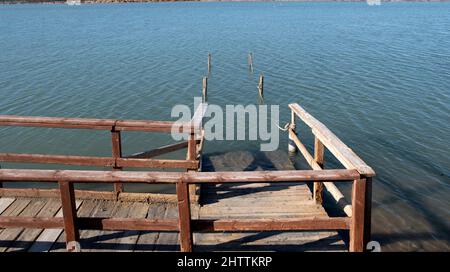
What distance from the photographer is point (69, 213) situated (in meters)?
5.04

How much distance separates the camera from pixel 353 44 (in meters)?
41.4

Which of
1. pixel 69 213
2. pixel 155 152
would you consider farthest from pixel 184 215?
pixel 155 152

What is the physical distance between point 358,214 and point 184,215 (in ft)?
7.22

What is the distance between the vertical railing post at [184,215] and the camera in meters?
4.90

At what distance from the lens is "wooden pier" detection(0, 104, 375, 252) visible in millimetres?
4879

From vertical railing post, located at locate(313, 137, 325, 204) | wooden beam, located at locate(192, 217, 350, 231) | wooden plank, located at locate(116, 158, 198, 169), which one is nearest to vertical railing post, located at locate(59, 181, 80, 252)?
wooden beam, located at locate(192, 217, 350, 231)

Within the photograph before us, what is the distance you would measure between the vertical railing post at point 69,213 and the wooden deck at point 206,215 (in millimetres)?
608

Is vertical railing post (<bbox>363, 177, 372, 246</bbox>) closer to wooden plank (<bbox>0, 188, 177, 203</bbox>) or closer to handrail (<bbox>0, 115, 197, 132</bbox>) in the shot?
handrail (<bbox>0, 115, 197, 132</bbox>)

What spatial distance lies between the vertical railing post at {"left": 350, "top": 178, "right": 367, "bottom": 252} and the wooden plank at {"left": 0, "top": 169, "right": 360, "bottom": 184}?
0.15 metres

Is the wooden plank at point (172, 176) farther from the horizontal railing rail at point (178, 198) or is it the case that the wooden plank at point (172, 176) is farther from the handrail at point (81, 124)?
the handrail at point (81, 124)

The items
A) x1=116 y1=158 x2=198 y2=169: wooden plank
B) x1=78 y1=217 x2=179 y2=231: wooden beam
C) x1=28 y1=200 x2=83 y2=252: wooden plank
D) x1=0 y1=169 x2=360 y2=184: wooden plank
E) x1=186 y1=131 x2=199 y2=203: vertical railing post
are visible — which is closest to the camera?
x1=0 y1=169 x2=360 y2=184: wooden plank

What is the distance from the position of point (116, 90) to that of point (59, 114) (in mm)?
5291

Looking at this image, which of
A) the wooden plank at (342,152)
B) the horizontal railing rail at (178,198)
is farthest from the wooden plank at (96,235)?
the wooden plank at (342,152)

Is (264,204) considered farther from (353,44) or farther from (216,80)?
(353,44)
